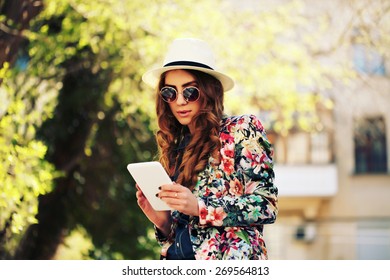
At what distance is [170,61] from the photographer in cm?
345

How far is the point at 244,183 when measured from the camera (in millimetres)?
3125

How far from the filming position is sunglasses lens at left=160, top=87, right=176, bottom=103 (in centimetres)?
337

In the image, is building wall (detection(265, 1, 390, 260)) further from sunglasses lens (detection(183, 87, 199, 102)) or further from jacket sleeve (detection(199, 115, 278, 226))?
jacket sleeve (detection(199, 115, 278, 226))

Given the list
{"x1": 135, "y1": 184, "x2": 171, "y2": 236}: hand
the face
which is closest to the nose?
the face

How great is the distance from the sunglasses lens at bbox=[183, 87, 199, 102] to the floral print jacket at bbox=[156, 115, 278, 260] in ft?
0.69

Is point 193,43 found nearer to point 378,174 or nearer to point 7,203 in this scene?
point 7,203

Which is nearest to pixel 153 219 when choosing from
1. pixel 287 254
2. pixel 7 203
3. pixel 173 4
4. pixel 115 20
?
pixel 7 203

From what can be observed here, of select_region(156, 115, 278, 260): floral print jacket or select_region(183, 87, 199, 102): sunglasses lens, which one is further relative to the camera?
select_region(183, 87, 199, 102): sunglasses lens

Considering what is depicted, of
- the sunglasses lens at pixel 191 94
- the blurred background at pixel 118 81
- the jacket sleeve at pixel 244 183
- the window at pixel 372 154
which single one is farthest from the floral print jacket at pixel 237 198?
the window at pixel 372 154

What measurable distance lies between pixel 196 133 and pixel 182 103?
0.14m

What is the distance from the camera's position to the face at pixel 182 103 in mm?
3328

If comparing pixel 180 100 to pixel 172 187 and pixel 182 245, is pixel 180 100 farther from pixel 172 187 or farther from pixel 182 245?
pixel 182 245

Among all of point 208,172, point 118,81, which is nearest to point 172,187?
point 208,172

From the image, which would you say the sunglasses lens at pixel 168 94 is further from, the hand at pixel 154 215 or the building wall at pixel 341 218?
the building wall at pixel 341 218
